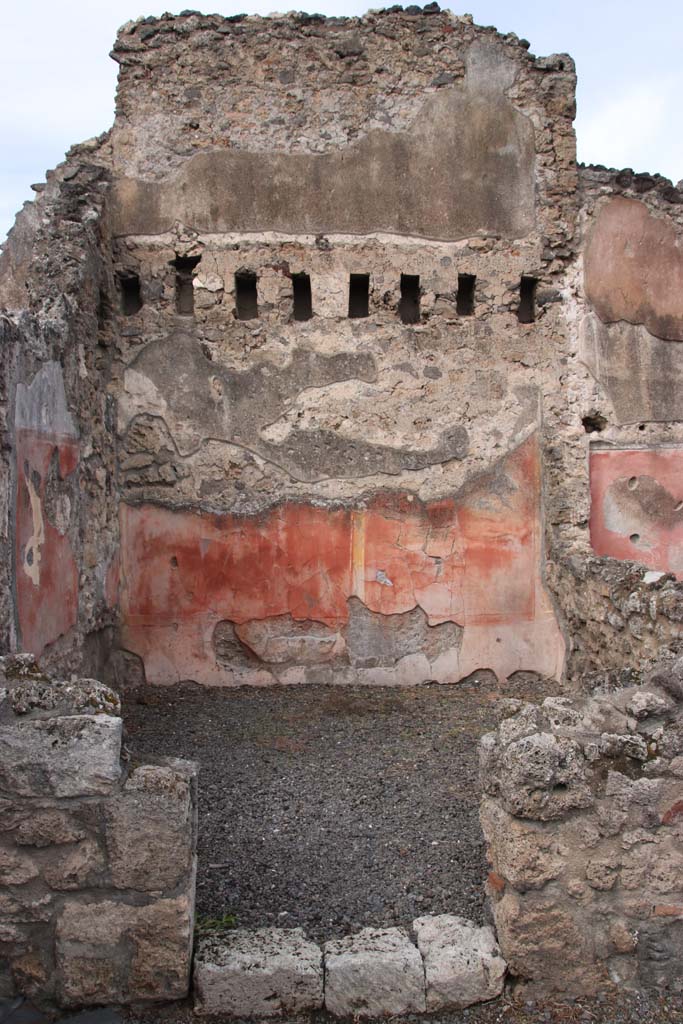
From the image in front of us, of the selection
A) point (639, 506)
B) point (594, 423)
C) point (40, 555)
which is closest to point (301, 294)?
point (594, 423)

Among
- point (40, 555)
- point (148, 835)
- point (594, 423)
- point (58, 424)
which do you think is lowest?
point (148, 835)

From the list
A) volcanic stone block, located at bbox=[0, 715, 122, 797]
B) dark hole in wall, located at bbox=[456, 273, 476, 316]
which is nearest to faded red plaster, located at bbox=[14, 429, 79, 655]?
volcanic stone block, located at bbox=[0, 715, 122, 797]

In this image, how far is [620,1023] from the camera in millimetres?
2207

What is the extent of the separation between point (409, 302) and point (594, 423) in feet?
5.40

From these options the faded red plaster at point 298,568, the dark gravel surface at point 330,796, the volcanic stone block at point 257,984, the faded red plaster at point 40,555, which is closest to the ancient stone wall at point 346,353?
the faded red plaster at point 298,568

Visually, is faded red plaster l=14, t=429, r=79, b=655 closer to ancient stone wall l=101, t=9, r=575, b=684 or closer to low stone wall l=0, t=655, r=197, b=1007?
ancient stone wall l=101, t=9, r=575, b=684

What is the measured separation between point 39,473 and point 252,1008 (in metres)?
3.05

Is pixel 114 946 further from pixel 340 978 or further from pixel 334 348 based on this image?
pixel 334 348

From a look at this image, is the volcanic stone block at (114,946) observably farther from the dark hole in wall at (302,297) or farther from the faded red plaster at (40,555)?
the dark hole in wall at (302,297)

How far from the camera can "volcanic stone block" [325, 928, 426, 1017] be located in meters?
2.28

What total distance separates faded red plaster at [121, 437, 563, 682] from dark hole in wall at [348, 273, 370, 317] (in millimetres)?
1395

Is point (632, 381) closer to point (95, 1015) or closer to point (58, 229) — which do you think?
point (58, 229)

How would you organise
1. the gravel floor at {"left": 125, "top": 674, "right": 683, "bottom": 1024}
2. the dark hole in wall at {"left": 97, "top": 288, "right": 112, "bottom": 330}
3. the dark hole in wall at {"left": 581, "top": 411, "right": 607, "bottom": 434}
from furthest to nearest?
1. the dark hole in wall at {"left": 581, "top": 411, "right": 607, "bottom": 434}
2. the dark hole in wall at {"left": 97, "top": 288, "right": 112, "bottom": 330}
3. the gravel floor at {"left": 125, "top": 674, "right": 683, "bottom": 1024}

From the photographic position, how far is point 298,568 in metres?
5.77
